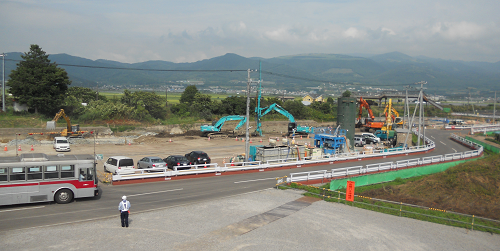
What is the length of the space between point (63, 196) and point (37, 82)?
41.4 m

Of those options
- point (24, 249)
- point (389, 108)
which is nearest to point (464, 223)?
point (24, 249)

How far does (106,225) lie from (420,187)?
67.7ft

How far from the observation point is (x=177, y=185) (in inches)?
902

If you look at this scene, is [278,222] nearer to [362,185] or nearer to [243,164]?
[362,185]

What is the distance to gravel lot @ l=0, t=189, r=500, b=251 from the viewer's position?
41.2 ft

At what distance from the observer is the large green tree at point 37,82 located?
166 ft

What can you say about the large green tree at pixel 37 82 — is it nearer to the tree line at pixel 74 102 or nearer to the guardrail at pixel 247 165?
the tree line at pixel 74 102

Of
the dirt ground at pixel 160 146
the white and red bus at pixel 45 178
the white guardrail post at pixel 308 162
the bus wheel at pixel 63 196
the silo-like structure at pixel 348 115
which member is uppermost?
the silo-like structure at pixel 348 115

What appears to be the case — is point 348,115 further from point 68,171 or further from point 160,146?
point 68,171

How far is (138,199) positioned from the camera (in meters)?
19.0

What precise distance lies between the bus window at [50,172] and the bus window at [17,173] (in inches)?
34.9

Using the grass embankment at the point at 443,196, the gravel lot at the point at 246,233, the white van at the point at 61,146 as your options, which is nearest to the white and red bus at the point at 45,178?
the gravel lot at the point at 246,233

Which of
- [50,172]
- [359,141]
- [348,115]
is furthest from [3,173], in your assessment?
[359,141]

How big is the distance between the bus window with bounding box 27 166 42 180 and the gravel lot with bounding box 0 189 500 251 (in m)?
3.60
